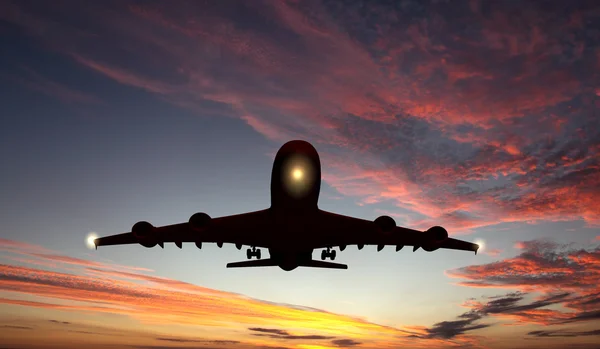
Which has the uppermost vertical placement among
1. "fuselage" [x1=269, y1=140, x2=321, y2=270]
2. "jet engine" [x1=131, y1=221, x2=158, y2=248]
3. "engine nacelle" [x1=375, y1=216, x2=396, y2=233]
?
"fuselage" [x1=269, y1=140, x2=321, y2=270]

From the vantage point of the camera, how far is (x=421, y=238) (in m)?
41.6

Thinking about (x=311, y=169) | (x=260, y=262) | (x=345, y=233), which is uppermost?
(x=311, y=169)

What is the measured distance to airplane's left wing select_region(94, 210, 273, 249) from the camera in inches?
1469

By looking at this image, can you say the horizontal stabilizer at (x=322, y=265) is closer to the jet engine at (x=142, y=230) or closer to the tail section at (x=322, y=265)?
the tail section at (x=322, y=265)

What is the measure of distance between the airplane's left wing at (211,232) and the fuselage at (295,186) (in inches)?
71.3

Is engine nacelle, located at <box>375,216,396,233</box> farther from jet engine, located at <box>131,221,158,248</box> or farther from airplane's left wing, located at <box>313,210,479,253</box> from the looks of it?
jet engine, located at <box>131,221,158,248</box>

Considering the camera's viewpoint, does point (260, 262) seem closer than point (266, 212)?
No

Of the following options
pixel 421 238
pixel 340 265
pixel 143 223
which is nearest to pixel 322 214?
pixel 340 265

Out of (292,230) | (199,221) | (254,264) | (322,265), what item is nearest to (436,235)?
(322,265)

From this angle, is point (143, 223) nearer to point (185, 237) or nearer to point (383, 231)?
point (185, 237)

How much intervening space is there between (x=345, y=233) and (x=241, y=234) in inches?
321

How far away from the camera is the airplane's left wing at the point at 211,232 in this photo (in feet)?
122

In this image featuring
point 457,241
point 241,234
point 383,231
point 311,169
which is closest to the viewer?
point 311,169

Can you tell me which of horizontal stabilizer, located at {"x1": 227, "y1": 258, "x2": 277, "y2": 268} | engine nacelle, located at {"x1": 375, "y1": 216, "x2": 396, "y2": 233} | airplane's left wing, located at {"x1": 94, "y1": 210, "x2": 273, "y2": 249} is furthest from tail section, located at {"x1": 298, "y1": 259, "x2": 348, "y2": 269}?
engine nacelle, located at {"x1": 375, "y1": 216, "x2": 396, "y2": 233}
